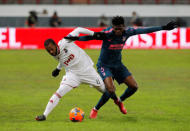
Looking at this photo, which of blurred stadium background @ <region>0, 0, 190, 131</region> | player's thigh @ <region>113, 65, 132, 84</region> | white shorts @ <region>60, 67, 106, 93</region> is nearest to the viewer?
white shorts @ <region>60, 67, 106, 93</region>

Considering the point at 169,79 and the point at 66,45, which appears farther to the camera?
the point at 169,79

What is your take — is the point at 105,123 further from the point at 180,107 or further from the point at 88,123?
the point at 180,107

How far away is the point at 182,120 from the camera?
913 cm

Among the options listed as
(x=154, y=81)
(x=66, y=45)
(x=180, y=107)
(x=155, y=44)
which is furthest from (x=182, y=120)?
(x=155, y=44)

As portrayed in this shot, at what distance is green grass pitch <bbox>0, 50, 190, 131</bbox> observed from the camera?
28.5 ft

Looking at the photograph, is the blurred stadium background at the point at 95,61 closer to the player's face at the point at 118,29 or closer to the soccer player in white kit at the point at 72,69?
the soccer player in white kit at the point at 72,69

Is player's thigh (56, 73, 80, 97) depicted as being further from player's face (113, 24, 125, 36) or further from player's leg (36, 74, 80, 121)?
player's face (113, 24, 125, 36)

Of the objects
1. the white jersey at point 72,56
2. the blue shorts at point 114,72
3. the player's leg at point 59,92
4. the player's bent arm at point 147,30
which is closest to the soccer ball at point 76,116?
the player's leg at point 59,92

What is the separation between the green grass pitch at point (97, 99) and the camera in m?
8.68

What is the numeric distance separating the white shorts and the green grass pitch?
770 mm

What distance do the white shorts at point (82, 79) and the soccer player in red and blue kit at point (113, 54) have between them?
273 mm

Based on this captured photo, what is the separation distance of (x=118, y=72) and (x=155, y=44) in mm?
18730

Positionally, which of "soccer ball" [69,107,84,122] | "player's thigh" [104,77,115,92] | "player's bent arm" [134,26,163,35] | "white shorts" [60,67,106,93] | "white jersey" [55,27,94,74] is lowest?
"soccer ball" [69,107,84,122]

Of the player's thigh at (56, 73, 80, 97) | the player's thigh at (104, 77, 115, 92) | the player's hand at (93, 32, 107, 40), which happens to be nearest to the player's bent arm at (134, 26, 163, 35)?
the player's hand at (93, 32, 107, 40)
